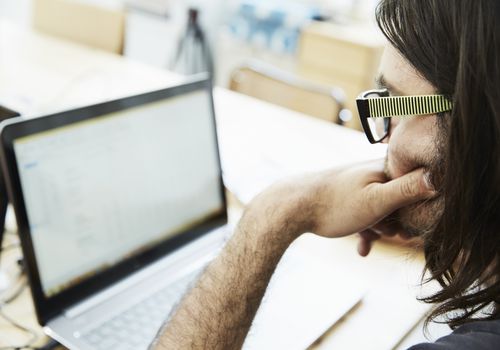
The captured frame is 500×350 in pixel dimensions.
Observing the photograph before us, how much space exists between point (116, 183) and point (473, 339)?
24.8 inches

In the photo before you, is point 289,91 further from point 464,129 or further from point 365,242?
point 464,129

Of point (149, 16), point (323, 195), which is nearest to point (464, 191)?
point (323, 195)

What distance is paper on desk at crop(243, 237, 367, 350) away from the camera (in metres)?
0.94

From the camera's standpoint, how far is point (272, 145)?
1733 millimetres

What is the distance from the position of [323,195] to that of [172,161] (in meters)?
0.30

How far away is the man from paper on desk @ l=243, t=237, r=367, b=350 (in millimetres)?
66

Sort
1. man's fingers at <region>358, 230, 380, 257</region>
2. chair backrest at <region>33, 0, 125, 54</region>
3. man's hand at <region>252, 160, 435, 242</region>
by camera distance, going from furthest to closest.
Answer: chair backrest at <region>33, 0, 125, 54</region>, man's fingers at <region>358, 230, 380, 257</region>, man's hand at <region>252, 160, 435, 242</region>

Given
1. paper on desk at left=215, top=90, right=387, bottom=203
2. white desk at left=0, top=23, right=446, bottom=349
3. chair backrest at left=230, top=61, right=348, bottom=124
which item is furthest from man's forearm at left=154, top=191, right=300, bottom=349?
chair backrest at left=230, top=61, right=348, bottom=124

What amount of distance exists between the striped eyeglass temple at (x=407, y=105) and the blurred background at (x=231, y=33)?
180 centimetres

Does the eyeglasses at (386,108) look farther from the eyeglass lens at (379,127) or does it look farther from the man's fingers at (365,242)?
the man's fingers at (365,242)

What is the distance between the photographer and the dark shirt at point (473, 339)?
2.24 ft

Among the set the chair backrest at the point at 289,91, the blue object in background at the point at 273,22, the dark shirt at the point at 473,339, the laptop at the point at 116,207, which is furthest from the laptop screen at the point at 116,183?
the blue object in background at the point at 273,22

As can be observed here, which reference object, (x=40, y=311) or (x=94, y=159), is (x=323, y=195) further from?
(x=40, y=311)

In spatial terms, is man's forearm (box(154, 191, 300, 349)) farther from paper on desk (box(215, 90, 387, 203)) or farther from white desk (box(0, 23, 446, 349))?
paper on desk (box(215, 90, 387, 203))
